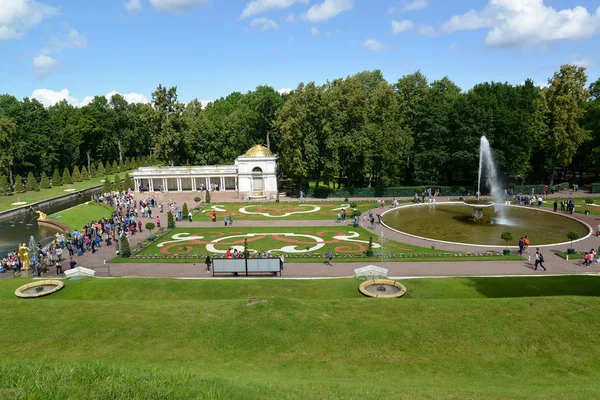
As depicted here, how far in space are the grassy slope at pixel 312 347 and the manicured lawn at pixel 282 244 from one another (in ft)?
51.6

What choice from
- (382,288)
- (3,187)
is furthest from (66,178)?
(382,288)

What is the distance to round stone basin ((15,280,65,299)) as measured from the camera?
23562 millimetres

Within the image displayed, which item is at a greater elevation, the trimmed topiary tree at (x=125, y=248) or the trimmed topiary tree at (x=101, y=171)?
the trimmed topiary tree at (x=101, y=171)

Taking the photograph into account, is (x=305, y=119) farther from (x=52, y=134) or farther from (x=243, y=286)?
(x=52, y=134)

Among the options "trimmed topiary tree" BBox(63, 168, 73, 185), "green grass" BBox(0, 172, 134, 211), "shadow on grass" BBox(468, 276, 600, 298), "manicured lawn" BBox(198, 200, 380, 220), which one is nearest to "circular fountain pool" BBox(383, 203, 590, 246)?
"manicured lawn" BBox(198, 200, 380, 220)

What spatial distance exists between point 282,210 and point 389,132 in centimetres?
2392

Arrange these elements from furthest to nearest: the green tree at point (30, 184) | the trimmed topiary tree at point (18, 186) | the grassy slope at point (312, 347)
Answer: the green tree at point (30, 184)
the trimmed topiary tree at point (18, 186)
the grassy slope at point (312, 347)

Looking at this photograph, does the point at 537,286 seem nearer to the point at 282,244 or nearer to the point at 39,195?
the point at 282,244

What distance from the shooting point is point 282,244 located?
131 feet

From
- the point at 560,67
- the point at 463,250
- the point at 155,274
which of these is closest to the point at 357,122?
the point at 560,67

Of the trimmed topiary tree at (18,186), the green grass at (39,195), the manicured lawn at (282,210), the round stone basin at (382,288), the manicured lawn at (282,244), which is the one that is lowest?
the manicured lawn at (282,244)

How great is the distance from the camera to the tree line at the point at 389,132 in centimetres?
6675

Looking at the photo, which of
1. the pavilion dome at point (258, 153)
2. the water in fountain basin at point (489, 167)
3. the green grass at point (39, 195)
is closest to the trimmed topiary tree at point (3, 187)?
the green grass at point (39, 195)

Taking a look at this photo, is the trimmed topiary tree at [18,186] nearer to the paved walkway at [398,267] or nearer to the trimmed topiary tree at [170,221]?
the trimmed topiary tree at [170,221]
